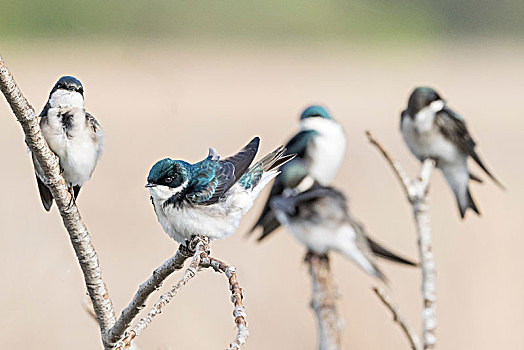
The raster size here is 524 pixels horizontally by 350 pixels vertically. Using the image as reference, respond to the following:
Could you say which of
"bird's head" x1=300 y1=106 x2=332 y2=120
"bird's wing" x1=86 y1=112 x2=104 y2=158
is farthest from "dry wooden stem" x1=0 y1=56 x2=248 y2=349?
"bird's head" x1=300 y1=106 x2=332 y2=120

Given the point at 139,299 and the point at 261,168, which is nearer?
the point at 139,299

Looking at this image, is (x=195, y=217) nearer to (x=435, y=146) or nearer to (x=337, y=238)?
(x=337, y=238)

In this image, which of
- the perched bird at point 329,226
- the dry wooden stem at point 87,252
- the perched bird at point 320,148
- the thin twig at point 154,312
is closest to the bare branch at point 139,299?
the dry wooden stem at point 87,252

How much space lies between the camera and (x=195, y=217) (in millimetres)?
1450

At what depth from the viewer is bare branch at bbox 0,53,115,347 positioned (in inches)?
41.1

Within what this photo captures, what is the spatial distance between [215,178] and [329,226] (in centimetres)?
87

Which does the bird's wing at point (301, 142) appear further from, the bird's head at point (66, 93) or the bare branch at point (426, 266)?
the bird's head at point (66, 93)

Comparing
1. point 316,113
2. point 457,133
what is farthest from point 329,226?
point 316,113

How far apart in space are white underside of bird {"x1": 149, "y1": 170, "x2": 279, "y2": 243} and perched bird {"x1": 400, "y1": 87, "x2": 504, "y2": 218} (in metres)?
1.48

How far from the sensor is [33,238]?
5016mm

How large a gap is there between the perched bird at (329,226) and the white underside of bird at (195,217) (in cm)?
70

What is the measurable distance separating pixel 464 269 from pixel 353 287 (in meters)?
0.82

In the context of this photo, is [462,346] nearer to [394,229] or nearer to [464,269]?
[464,269]

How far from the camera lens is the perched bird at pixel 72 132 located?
133 centimetres
